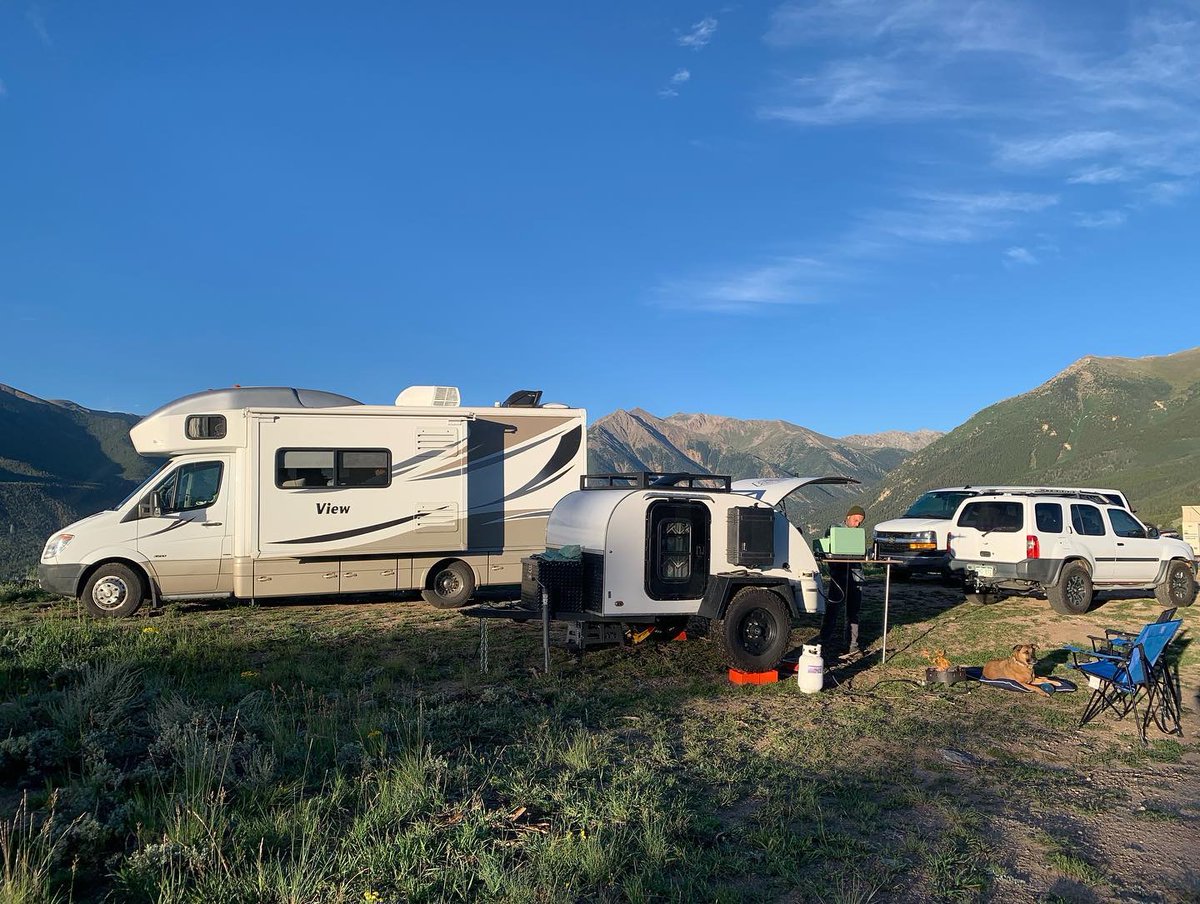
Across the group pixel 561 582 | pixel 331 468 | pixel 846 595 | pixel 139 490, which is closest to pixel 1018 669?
pixel 846 595

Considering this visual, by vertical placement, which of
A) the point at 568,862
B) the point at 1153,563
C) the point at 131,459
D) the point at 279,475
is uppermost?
the point at 131,459

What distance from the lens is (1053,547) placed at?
507 inches

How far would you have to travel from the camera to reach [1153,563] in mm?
14023

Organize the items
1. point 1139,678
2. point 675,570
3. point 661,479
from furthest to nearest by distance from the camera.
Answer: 1. point 661,479
2. point 675,570
3. point 1139,678

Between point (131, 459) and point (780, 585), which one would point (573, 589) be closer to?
point (780, 585)

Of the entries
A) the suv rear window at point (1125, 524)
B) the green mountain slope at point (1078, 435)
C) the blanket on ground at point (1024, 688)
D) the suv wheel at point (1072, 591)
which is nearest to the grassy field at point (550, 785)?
the blanket on ground at point (1024, 688)

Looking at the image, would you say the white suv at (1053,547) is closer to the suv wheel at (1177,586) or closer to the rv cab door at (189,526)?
the suv wheel at (1177,586)

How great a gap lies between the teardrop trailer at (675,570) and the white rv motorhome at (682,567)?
0.01 m

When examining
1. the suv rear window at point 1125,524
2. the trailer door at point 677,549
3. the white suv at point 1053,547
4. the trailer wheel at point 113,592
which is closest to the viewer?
the trailer door at point 677,549

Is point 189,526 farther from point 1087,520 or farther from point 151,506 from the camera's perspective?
point 1087,520

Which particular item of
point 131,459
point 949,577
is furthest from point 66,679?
point 131,459

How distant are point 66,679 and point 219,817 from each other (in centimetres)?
446

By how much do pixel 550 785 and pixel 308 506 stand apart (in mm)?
8583

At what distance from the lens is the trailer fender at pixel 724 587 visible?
914cm
